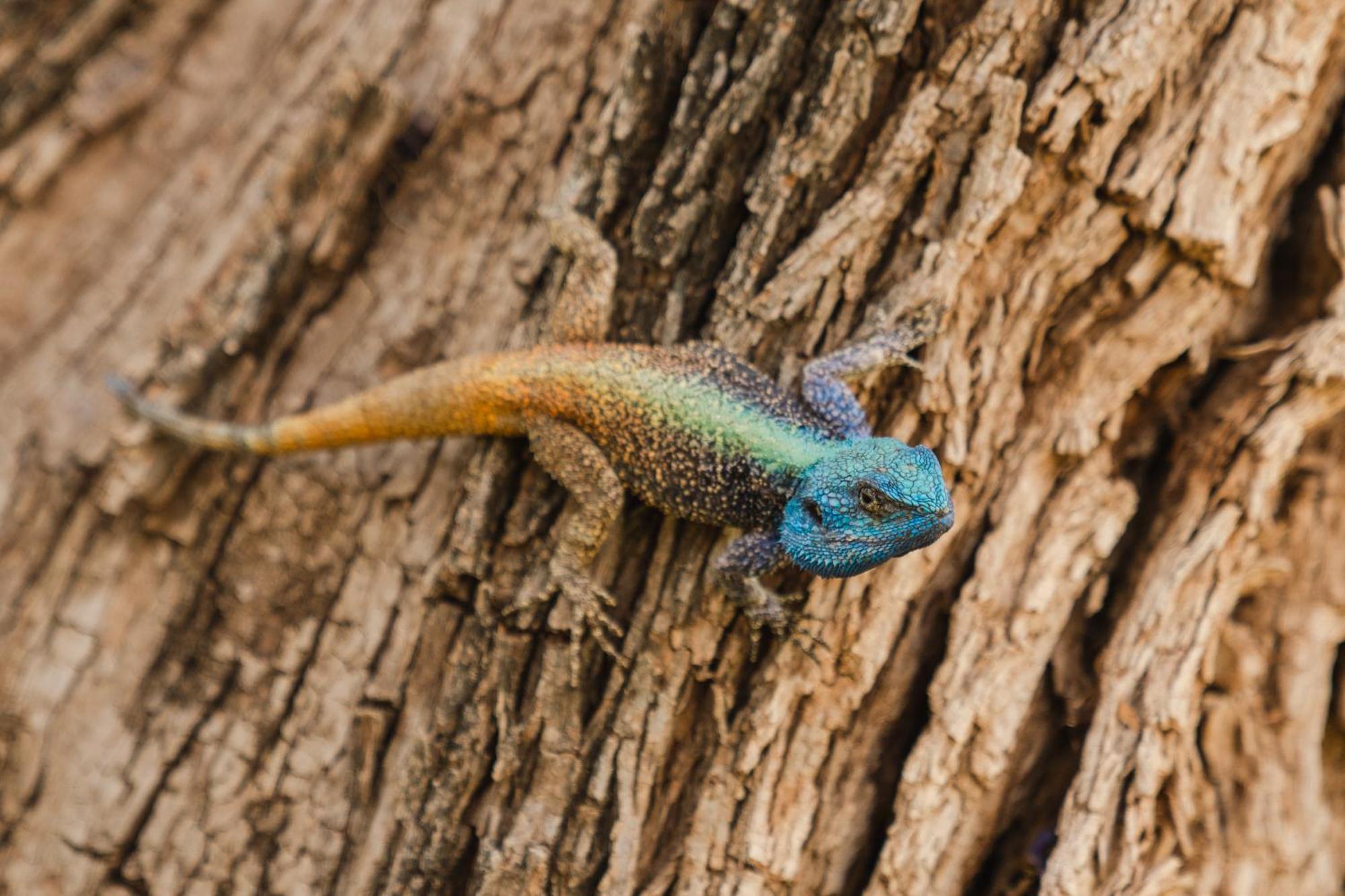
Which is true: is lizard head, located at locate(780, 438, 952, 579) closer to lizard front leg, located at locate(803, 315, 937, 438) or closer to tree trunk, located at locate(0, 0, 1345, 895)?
lizard front leg, located at locate(803, 315, 937, 438)

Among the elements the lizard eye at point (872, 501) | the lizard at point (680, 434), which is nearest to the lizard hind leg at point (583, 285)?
the lizard at point (680, 434)

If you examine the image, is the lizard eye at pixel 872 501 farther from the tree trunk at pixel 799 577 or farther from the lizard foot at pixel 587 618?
the lizard foot at pixel 587 618

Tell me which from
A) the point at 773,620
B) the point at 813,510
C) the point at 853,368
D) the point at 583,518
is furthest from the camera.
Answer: the point at 583,518

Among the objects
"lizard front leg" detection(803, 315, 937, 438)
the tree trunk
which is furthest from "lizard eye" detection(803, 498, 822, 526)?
the tree trunk

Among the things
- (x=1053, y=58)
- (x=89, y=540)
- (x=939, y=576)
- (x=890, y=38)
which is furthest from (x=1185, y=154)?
(x=89, y=540)

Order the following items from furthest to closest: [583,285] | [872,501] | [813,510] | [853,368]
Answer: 1. [583,285]
2. [853,368]
3. [813,510]
4. [872,501]

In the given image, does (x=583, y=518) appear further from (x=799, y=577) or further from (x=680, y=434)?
(x=799, y=577)

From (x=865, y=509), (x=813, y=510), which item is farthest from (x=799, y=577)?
(x=865, y=509)

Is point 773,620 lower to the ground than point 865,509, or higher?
lower
